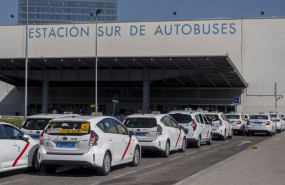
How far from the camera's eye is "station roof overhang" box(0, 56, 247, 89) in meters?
46.5

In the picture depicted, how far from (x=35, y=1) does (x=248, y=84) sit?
92.1 m

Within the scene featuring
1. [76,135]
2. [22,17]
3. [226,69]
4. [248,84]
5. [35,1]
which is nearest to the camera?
[76,135]

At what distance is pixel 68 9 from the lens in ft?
464

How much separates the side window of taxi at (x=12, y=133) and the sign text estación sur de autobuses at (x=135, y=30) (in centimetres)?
4646

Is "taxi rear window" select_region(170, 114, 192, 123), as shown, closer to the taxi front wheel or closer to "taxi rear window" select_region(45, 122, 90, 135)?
the taxi front wheel

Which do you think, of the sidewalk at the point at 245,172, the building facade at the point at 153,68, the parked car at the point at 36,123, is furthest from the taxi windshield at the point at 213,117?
the building facade at the point at 153,68

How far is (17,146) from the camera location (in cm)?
1365

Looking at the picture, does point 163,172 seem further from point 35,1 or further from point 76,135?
point 35,1

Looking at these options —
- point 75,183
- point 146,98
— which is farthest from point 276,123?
point 75,183

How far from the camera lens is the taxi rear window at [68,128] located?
13.2m

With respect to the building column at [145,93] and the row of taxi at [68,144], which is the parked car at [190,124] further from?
the building column at [145,93]

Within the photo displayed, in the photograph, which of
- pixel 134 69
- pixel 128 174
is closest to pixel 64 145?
pixel 128 174

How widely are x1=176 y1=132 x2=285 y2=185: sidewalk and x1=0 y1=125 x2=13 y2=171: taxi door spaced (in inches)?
184

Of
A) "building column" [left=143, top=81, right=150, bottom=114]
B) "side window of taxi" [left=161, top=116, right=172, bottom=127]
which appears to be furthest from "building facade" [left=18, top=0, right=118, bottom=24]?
"side window of taxi" [left=161, top=116, right=172, bottom=127]
